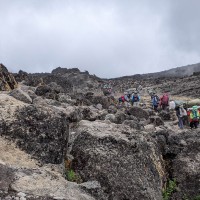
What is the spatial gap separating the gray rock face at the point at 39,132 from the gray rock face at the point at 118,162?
0.64 metres

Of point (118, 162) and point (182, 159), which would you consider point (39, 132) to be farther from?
point (182, 159)

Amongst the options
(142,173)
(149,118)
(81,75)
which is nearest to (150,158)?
(142,173)

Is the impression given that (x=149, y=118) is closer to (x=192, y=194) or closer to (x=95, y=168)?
(x=192, y=194)

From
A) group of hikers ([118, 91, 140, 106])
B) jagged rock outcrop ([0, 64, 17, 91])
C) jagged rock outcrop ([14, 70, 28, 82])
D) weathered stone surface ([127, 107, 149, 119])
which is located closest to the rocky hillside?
jagged rock outcrop ([0, 64, 17, 91])

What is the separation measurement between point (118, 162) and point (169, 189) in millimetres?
2438

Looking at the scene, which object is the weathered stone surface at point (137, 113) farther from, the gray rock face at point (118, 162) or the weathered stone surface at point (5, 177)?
the weathered stone surface at point (5, 177)

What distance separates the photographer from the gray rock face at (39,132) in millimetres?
10828

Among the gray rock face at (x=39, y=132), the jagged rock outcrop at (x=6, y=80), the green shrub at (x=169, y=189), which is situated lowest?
the green shrub at (x=169, y=189)

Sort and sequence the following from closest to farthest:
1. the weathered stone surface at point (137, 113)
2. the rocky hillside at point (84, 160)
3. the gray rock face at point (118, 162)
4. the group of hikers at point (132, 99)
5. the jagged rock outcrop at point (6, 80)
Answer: the rocky hillside at point (84, 160) → the gray rock face at point (118, 162) → the jagged rock outcrop at point (6, 80) → the weathered stone surface at point (137, 113) → the group of hikers at point (132, 99)

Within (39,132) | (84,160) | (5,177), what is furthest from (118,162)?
(5,177)

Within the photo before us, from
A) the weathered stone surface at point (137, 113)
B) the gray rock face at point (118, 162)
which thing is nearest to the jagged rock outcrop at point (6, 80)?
the weathered stone surface at point (137, 113)

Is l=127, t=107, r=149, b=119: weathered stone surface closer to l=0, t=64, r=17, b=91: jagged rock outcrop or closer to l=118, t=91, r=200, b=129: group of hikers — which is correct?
l=118, t=91, r=200, b=129: group of hikers

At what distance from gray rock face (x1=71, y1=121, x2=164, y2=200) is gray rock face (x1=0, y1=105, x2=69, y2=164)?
0.64 m

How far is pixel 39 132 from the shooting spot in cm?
1106
